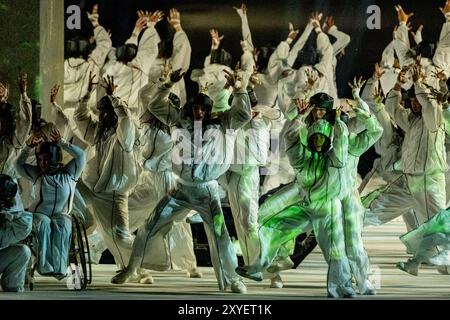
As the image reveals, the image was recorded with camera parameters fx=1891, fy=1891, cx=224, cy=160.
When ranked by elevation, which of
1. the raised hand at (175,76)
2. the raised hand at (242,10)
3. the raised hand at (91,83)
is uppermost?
the raised hand at (242,10)

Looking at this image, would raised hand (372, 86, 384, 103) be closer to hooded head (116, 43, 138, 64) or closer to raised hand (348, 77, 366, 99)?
raised hand (348, 77, 366, 99)

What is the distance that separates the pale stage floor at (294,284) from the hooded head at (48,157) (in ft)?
2.58

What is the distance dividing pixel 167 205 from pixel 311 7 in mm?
2034

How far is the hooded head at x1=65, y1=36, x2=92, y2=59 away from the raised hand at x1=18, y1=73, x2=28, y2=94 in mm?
400

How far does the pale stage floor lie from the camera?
1175 centimetres

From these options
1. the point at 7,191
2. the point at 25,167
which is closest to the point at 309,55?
the point at 25,167

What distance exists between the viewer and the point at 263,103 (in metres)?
12.9

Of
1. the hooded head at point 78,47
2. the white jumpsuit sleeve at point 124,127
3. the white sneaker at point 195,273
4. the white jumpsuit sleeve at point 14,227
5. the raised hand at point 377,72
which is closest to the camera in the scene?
the white jumpsuit sleeve at point 14,227

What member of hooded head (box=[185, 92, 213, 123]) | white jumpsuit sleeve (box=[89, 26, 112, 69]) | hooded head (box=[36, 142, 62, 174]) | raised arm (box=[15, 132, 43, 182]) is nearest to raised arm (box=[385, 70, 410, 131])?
hooded head (box=[185, 92, 213, 123])

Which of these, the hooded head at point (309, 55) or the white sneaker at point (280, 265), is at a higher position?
the hooded head at point (309, 55)

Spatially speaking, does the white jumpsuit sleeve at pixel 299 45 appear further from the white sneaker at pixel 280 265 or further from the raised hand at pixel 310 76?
the white sneaker at pixel 280 265

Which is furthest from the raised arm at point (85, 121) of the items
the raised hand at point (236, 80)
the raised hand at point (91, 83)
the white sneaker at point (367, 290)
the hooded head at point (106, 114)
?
the white sneaker at point (367, 290)

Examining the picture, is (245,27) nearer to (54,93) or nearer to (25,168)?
(54,93)

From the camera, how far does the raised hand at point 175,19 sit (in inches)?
514
